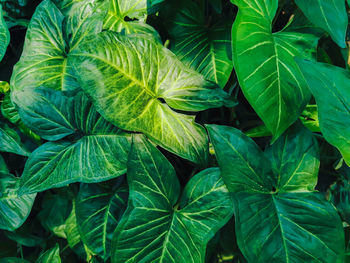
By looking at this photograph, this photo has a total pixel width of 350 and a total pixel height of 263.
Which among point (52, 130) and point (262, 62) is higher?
point (262, 62)

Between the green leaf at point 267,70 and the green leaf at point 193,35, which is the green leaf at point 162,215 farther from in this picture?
the green leaf at point 193,35

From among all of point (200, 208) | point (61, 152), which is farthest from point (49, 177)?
point (200, 208)

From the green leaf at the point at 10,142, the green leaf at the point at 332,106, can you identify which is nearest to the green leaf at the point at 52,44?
the green leaf at the point at 10,142

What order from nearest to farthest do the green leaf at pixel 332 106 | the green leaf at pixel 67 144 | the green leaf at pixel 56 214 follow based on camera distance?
the green leaf at pixel 332 106, the green leaf at pixel 67 144, the green leaf at pixel 56 214

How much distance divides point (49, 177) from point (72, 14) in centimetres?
52

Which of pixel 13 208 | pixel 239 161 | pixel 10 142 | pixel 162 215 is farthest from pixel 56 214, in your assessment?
pixel 239 161

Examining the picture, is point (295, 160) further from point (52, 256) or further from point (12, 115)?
point (12, 115)

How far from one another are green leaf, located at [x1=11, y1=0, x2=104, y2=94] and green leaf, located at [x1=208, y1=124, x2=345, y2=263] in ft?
1.59

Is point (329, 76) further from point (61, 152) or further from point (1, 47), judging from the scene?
point (1, 47)

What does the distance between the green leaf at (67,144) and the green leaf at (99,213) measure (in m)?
0.14

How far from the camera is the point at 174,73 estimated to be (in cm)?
79

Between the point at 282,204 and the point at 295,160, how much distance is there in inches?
4.5

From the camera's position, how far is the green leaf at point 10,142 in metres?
0.90

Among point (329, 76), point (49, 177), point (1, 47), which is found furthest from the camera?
point (1, 47)
